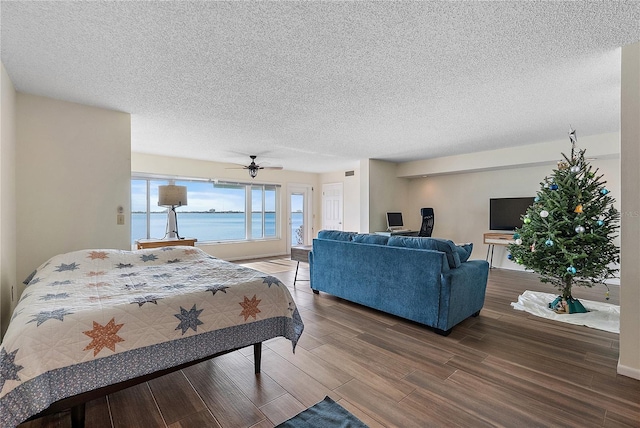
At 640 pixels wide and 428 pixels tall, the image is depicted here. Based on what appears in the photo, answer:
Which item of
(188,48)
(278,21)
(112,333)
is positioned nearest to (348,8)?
(278,21)

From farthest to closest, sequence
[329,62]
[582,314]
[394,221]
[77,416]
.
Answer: [394,221] → [582,314] → [329,62] → [77,416]

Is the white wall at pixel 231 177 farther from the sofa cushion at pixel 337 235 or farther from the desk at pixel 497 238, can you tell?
the desk at pixel 497 238

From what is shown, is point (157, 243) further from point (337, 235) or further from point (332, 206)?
point (332, 206)

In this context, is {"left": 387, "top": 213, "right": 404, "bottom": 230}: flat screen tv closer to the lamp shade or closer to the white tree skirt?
the white tree skirt

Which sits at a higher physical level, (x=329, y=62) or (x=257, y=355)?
(x=329, y=62)

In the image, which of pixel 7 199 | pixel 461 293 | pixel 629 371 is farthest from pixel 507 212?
pixel 7 199

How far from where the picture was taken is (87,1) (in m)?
1.61

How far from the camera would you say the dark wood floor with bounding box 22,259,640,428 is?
5.60ft

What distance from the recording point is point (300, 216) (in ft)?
28.0

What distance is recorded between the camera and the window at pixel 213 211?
19.7 feet

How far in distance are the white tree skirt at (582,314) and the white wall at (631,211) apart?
102 cm

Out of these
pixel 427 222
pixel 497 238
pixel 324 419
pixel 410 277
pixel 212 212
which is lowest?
pixel 324 419

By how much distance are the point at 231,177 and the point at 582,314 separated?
658 centimetres

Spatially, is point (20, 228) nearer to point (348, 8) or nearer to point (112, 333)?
point (112, 333)
